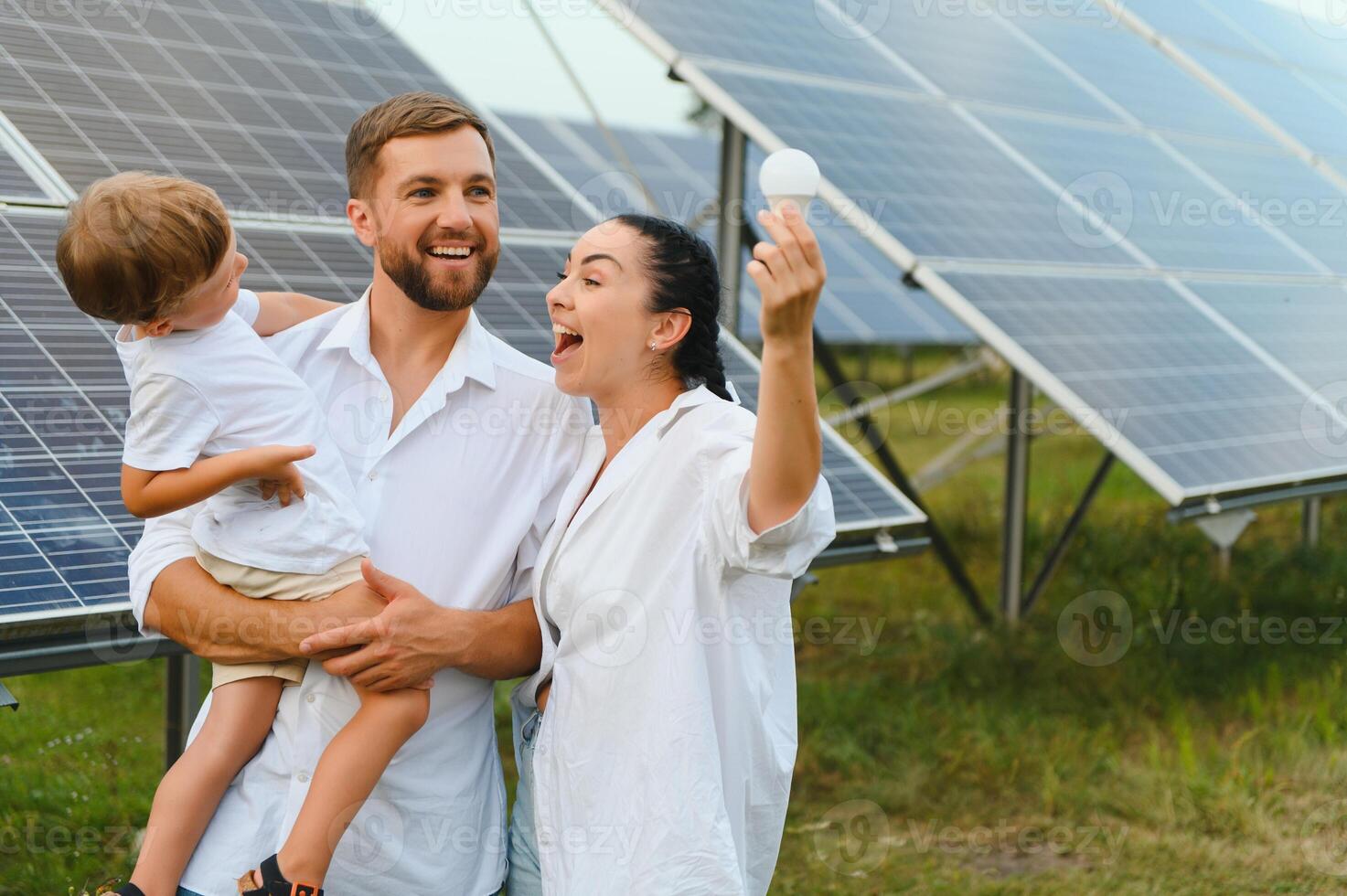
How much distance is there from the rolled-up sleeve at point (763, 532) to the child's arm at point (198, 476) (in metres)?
0.79

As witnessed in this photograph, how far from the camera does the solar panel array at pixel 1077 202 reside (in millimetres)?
6453

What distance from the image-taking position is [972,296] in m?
6.48

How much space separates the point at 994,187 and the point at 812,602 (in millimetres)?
3017

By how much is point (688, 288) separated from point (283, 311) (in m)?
0.94

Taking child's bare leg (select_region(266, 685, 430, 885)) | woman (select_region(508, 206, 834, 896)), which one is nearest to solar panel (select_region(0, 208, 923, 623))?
child's bare leg (select_region(266, 685, 430, 885))

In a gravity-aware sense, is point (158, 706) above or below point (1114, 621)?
below

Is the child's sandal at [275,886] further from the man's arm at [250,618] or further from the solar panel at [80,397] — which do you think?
the solar panel at [80,397]

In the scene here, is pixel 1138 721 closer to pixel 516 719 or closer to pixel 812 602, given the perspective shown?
pixel 812 602

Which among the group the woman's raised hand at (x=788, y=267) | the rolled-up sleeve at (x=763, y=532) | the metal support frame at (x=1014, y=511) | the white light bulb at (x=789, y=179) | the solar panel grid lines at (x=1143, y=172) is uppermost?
the solar panel grid lines at (x=1143, y=172)

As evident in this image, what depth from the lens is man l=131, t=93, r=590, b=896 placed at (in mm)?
2869

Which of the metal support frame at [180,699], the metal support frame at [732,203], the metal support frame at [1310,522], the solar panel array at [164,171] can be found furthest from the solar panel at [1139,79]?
the metal support frame at [180,699]

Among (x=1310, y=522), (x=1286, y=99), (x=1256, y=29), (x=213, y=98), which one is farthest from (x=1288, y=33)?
(x=213, y=98)

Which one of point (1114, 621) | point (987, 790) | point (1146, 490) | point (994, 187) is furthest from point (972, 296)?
point (1146, 490)

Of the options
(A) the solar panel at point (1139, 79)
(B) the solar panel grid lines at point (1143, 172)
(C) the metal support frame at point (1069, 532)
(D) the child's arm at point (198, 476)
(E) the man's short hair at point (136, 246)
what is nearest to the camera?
(E) the man's short hair at point (136, 246)
